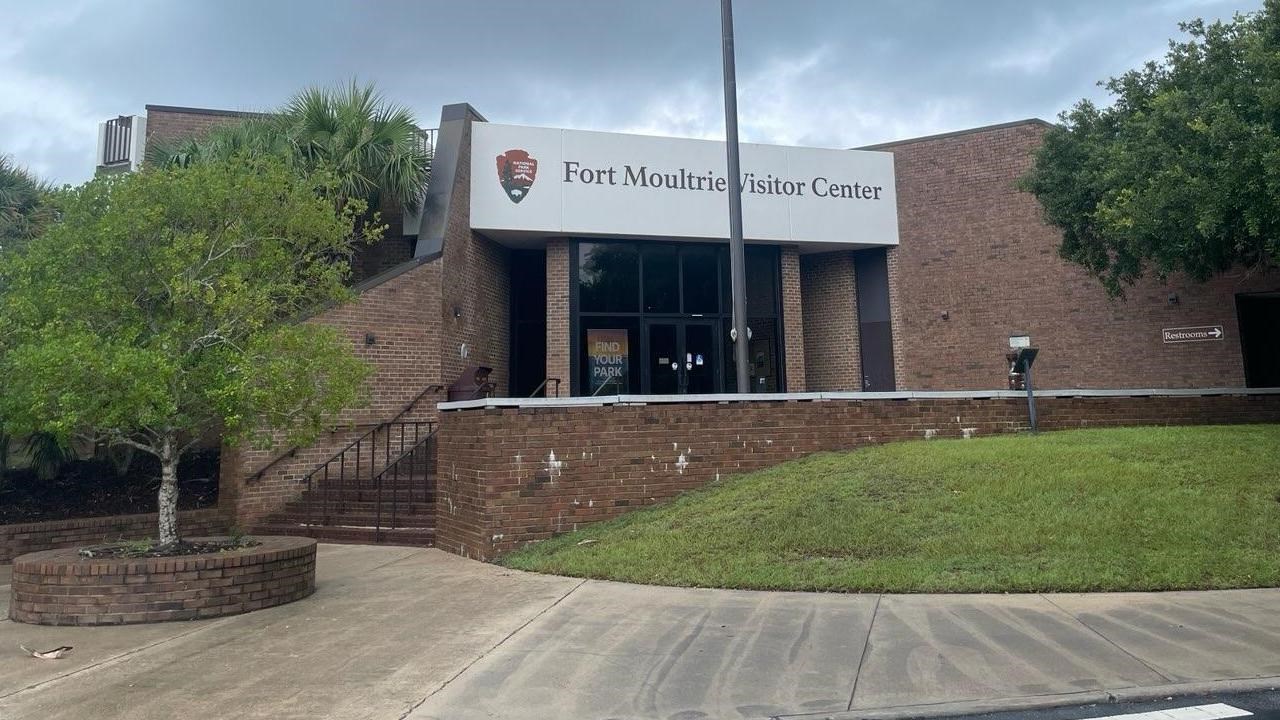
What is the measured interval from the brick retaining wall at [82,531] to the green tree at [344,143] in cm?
594

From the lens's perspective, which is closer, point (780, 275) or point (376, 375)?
point (376, 375)

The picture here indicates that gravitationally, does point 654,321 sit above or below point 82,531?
above

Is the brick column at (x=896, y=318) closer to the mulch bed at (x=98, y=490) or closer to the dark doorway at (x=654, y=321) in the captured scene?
the dark doorway at (x=654, y=321)

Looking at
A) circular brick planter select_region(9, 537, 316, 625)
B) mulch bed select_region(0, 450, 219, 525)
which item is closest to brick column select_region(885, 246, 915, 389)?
mulch bed select_region(0, 450, 219, 525)

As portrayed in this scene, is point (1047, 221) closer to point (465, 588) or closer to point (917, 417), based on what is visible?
point (917, 417)

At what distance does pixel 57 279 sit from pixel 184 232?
120cm

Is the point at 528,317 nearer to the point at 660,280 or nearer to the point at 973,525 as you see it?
the point at 660,280

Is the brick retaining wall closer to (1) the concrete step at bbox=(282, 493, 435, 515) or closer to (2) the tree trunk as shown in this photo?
(1) the concrete step at bbox=(282, 493, 435, 515)

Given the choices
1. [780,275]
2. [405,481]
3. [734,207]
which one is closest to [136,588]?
[405,481]

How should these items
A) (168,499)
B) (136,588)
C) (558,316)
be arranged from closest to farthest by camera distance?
(136,588) < (168,499) < (558,316)

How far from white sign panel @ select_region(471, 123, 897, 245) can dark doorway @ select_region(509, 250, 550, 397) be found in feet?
5.81

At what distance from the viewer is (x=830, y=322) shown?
18719 millimetres

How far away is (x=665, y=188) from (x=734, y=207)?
5178 mm

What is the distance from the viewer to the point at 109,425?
7.00 metres
